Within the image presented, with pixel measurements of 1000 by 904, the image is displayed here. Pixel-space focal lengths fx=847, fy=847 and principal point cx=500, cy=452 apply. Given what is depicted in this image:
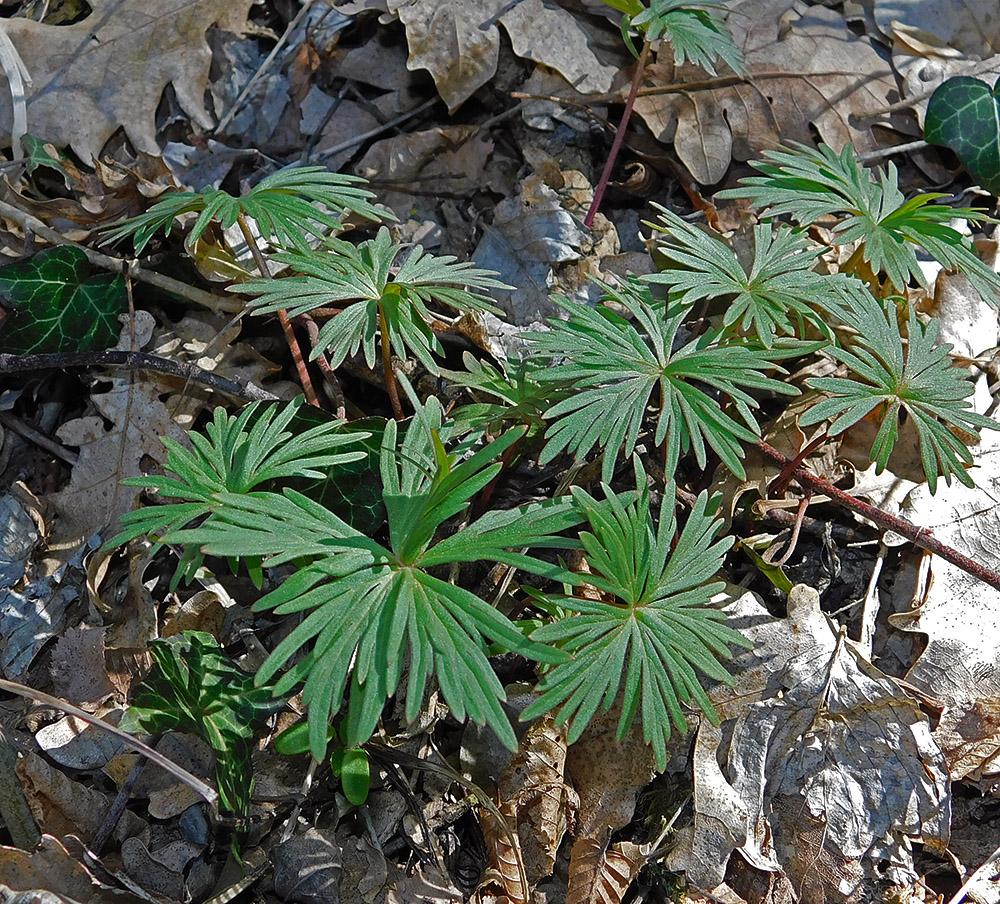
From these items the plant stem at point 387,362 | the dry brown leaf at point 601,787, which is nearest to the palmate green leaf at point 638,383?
the plant stem at point 387,362

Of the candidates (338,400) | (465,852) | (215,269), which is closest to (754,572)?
(465,852)

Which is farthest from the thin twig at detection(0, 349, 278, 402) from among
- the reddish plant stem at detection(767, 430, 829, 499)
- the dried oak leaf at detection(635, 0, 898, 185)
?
the dried oak leaf at detection(635, 0, 898, 185)

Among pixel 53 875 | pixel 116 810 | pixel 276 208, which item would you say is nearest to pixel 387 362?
pixel 276 208

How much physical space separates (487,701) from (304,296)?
105 cm

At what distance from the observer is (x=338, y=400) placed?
2.34 m

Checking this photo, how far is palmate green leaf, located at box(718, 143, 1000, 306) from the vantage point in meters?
2.14

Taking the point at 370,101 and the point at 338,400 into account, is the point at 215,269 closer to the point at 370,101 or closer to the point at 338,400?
the point at 338,400

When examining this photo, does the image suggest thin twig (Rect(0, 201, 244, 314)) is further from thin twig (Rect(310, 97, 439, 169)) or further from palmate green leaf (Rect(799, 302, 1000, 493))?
palmate green leaf (Rect(799, 302, 1000, 493))

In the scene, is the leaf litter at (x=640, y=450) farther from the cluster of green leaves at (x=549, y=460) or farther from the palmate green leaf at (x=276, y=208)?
the palmate green leaf at (x=276, y=208)

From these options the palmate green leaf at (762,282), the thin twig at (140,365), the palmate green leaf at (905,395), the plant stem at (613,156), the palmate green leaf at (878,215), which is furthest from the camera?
the plant stem at (613,156)

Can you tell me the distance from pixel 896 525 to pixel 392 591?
1.29m

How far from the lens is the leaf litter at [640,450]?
6.15ft

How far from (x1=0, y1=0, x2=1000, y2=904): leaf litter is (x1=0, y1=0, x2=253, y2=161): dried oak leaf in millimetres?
10

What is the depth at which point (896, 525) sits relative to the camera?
2.08m
